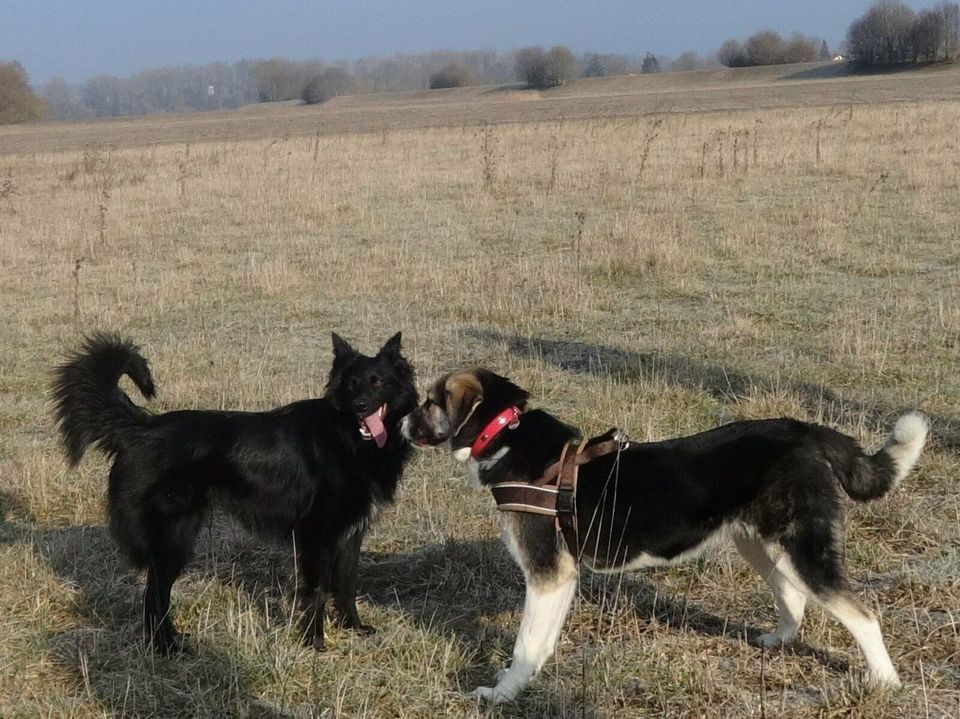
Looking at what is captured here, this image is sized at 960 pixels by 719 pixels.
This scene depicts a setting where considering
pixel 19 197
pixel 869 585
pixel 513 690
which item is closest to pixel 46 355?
pixel 513 690

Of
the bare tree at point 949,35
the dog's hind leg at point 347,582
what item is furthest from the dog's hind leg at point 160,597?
the bare tree at point 949,35

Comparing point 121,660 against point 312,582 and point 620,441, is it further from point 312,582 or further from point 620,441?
point 620,441

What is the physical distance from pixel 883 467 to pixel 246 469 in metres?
2.64

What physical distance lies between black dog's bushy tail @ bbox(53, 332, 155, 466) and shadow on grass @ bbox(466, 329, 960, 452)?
4167mm

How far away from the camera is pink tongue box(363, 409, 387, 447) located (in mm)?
4395

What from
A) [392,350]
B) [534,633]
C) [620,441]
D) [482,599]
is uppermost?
[392,350]

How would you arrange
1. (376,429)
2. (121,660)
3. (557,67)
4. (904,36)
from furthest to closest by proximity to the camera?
(557,67), (904,36), (376,429), (121,660)

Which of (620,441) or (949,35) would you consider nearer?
(620,441)

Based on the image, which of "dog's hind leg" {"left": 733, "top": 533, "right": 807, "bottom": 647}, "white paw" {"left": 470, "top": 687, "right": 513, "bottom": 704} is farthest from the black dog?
"dog's hind leg" {"left": 733, "top": 533, "right": 807, "bottom": 647}

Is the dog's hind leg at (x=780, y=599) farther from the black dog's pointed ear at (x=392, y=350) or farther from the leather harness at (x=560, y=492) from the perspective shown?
the black dog's pointed ear at (x=392, y=350)

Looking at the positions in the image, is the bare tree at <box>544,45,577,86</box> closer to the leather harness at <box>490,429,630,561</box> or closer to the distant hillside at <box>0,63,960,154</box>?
the distant hillside at <box>0,63,960,154</box>

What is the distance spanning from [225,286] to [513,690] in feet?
29.9

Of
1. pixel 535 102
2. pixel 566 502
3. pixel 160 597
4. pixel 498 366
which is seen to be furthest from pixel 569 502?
pixel 535 102

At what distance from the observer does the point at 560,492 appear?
375cm
